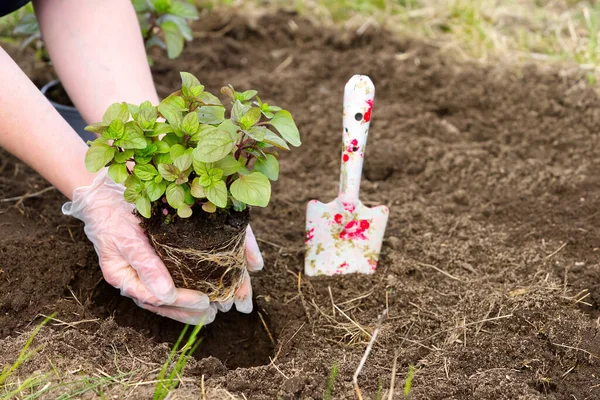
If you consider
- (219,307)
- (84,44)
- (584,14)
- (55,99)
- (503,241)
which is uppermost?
(84,44)

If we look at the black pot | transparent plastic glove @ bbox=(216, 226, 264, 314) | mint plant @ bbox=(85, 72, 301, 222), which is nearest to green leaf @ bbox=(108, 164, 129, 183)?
mint plant @ bbox=(85, 72, 301, 222)

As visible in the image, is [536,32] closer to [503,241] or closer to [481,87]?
[481,87]

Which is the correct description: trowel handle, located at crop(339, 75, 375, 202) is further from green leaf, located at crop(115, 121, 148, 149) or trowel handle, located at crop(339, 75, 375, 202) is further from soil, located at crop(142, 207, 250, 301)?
green leaf, located at crop(115, 121, 148, 149)

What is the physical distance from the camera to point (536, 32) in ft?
11.7

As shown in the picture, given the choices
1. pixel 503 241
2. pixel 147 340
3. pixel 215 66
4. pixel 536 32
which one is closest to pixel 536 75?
pixel 536 32

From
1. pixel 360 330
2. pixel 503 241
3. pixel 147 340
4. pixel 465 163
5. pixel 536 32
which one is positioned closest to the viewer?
pixel 147 340

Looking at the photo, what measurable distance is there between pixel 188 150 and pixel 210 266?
33cm

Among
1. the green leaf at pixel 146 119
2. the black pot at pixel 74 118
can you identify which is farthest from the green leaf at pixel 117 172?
the black pot at pixel 74 118

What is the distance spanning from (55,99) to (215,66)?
89 cm

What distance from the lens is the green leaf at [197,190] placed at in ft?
4.96

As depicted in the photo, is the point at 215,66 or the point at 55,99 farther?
the point at 215,66

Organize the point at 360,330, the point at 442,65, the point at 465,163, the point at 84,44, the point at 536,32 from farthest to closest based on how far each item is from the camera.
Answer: the point at 536,32 → the point at 442,65 → the point at 465,163 → the point at 84,44 → the point at 360,330

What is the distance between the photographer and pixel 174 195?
153cm

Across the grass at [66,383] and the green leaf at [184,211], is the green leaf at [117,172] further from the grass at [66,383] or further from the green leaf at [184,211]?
the grass at [66,383]
